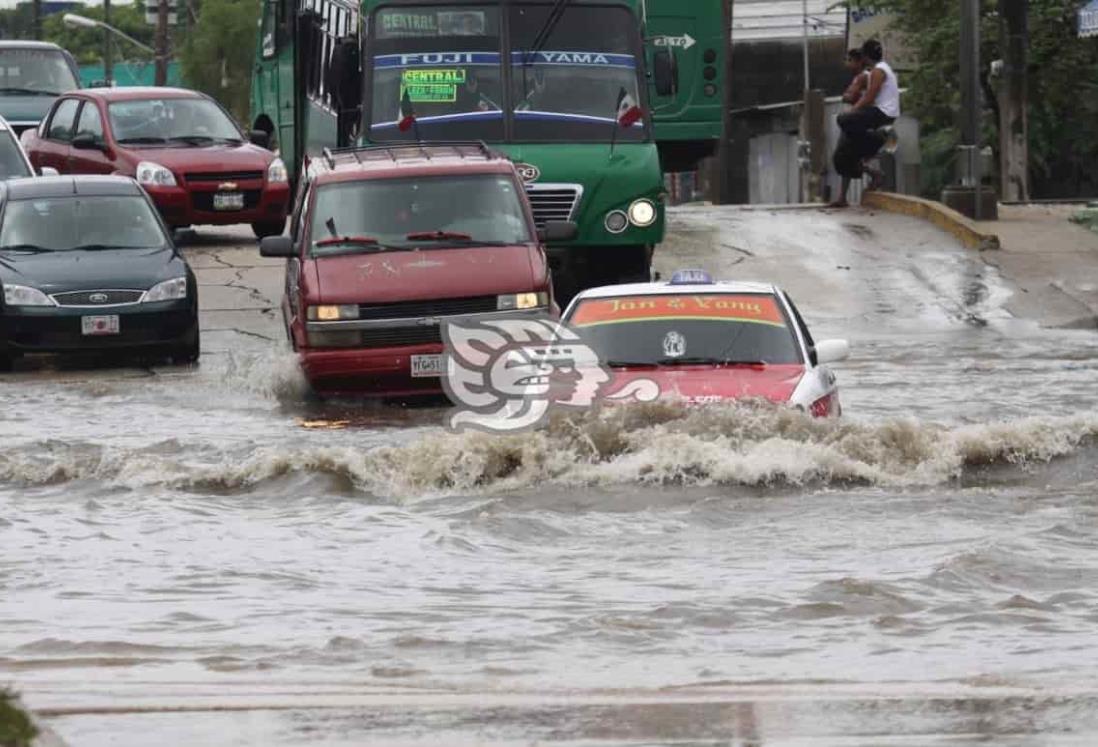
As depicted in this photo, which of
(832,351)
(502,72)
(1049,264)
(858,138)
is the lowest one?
(1049,264)

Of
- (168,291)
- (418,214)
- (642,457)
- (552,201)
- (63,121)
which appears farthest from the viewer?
(63,121)

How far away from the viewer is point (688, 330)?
14.4 m

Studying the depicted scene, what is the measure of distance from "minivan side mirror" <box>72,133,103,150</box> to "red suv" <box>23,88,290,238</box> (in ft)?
0.04

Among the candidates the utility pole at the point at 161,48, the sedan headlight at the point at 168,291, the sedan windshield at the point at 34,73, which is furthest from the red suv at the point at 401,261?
the utility pole at the point at 161,48

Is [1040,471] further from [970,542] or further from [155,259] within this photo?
[155,259]

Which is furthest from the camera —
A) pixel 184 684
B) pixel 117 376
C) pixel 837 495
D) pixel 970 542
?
pixel 117 376

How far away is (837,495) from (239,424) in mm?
5289

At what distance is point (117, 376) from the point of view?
798 inches

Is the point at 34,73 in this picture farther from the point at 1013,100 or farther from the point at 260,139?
the point at 1013,100

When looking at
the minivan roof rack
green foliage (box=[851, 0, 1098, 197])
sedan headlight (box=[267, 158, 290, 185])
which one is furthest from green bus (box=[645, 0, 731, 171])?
green foliage (box=[851, 0, 1098, 197])

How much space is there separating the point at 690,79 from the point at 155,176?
5.80m

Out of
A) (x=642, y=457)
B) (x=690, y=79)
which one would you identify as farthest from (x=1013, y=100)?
(x=642, y=457)

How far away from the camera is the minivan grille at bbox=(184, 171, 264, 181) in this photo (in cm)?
2672

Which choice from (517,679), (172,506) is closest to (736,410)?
(172,506)
